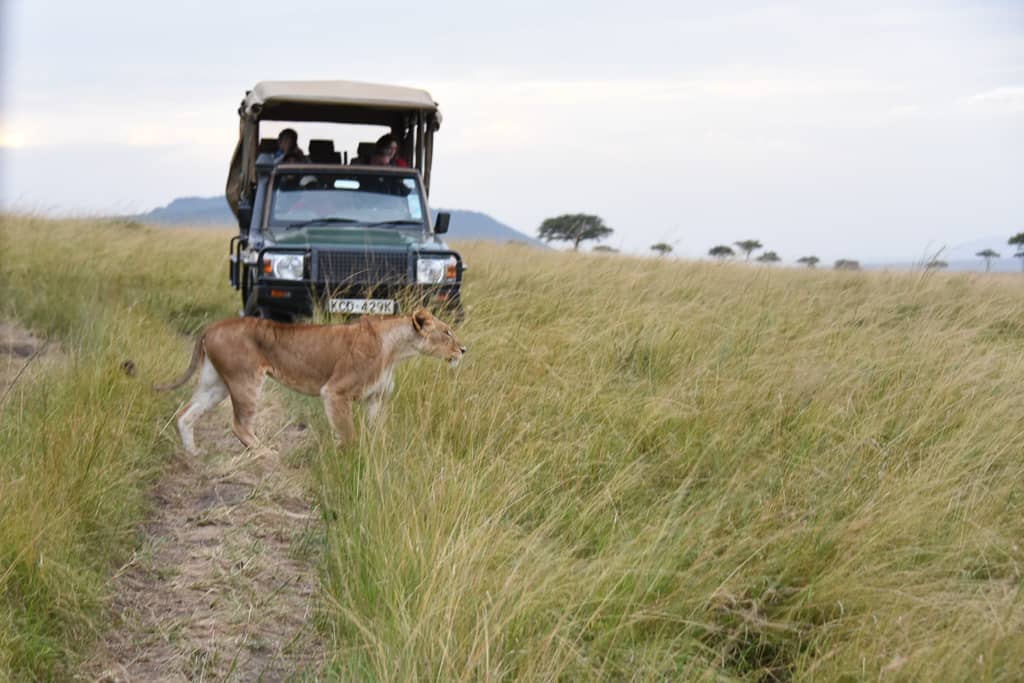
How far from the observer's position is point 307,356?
237 inches

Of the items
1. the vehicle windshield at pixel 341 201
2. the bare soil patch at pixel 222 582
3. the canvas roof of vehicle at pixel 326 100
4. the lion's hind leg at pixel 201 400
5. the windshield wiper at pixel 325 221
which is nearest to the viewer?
the bare soil patch at pixel 222 582

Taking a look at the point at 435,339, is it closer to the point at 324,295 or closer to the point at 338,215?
the point at 324,295

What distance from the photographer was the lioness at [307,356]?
5934 mm

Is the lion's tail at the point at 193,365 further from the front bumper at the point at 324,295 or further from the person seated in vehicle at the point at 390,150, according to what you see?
the person seated in vehicle at the point at 390,150

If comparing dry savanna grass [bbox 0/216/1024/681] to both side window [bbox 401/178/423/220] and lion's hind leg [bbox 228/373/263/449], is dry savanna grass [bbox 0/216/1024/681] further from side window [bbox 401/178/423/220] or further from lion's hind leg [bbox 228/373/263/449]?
side window [bbox 401/178/423/220]

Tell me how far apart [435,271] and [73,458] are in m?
4.22

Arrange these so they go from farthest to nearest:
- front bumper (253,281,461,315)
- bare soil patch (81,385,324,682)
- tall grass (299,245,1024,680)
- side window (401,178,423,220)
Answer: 1. side window (401,178,423,220)
2. front bumper (253,281,461,315)
3. bare soil patch (81,385,324,682)
4. tall grass (299,245,1024,680)

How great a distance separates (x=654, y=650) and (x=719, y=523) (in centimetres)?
86

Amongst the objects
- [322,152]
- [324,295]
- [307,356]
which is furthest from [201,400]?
[322,152]

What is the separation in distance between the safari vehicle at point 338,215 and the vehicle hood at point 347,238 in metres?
0.01

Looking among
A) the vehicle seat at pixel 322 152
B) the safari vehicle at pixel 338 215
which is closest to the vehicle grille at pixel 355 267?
the safari vehicle at pixel 338 215

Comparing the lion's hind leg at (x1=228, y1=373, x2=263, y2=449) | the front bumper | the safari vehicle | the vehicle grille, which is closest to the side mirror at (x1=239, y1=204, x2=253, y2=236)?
the safari vehicle

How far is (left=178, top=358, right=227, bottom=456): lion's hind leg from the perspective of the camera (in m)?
6.05

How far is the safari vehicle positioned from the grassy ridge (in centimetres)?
105
